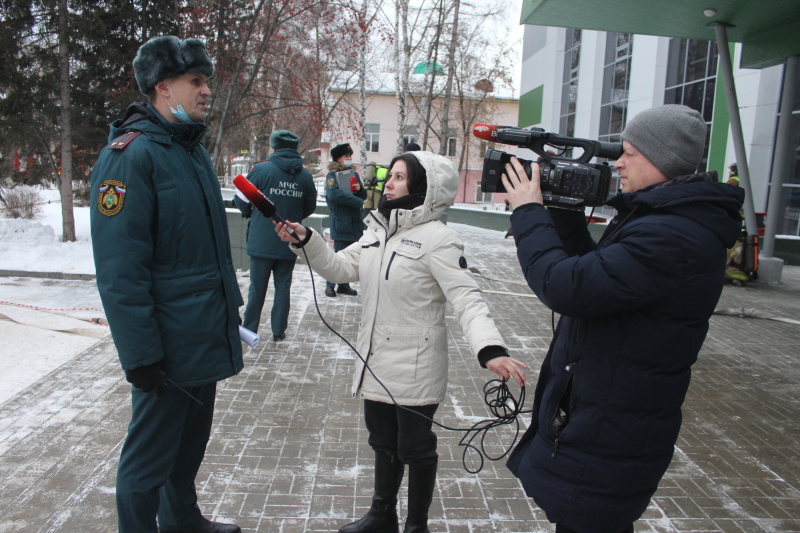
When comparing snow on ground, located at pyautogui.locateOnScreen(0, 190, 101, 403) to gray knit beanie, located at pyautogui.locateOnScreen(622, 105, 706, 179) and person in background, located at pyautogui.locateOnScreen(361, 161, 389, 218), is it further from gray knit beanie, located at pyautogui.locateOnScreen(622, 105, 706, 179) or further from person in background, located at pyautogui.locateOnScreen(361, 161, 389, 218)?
gray knit beanie, located at pyautogui.locateOnScreen(622, 105, 706, 179)

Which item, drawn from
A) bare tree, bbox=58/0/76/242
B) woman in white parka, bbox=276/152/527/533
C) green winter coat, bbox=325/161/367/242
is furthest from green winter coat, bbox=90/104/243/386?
bare tree, bbox=58/0/76/242

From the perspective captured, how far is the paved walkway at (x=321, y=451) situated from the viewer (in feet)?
9.72

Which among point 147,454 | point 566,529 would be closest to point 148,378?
point 147,454

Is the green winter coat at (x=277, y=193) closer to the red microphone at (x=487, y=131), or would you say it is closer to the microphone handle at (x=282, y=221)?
the microphone handle at (x=282, y=221)

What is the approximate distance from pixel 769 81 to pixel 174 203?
563 inches

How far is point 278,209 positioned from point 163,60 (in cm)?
313

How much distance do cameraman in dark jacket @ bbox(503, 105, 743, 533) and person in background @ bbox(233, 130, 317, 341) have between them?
152 inches

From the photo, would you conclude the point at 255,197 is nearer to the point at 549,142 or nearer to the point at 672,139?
the point at 549,142

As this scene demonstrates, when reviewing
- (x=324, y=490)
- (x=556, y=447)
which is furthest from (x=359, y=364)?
(x=556, y=447)

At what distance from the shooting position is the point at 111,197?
6.99 feet

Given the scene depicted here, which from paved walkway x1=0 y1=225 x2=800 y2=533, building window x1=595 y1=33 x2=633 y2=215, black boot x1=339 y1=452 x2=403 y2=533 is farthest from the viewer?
building window x1=595 y1=33 x2=633 y2=215

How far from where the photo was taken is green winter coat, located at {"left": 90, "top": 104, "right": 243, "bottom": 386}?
2.11 m

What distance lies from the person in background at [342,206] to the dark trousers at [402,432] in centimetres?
486

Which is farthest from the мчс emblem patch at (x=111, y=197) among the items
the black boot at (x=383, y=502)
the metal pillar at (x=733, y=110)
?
the metal pillar at (x=733, y=110)
